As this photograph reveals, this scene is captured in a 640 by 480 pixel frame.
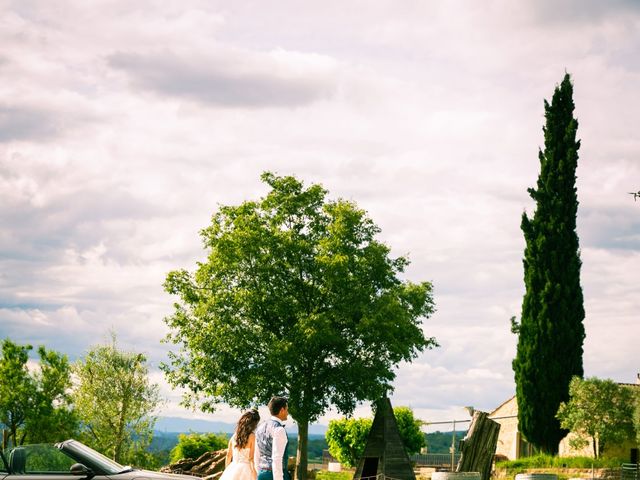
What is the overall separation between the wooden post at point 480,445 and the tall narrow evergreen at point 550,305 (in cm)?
1787

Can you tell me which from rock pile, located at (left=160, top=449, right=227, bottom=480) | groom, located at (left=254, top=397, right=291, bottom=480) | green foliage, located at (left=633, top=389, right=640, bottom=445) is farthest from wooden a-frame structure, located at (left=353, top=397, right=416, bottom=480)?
groom, located at (left=254, top=397, right=291, bottom=480)

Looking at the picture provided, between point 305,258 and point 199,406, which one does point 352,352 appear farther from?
point 199,406

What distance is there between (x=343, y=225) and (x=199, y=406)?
11.0 metres

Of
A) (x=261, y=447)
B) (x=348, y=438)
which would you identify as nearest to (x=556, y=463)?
(x=348, y=438)

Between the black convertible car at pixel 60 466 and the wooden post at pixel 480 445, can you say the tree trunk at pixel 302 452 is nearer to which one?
the wooden post at pixel 480 445

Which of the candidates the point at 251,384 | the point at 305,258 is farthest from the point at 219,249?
the point at 251,384

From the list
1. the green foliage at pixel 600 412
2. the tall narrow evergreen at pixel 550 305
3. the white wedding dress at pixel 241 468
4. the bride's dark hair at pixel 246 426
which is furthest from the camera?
the tall narrow evergreen at pixel 550 305

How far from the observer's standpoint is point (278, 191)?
41906 mm

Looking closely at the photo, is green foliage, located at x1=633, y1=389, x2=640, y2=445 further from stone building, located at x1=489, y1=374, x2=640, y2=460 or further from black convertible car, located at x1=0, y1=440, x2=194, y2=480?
black convertible car, located at x1=0, y1=440, x2=194, y2=480

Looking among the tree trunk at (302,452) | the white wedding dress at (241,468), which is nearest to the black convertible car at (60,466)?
the white wedding dress at (241,468)

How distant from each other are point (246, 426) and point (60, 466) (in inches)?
122

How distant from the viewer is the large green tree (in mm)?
38000

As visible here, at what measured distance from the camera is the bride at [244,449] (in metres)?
12.7

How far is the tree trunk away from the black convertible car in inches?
929
